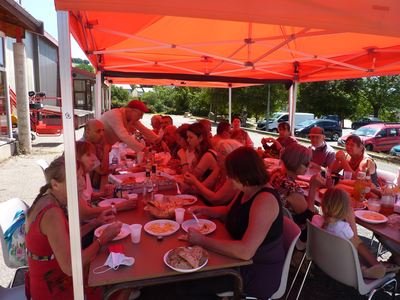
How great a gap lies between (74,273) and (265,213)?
112cm

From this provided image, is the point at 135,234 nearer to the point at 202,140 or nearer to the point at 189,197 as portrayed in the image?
the point at 189,197

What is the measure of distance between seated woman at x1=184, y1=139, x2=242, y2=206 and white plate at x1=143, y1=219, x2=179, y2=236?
2.14 feet

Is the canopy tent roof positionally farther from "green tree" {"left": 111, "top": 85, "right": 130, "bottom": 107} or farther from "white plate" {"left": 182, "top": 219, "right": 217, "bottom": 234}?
"green tree" {"left": 111, "top": 85, "right": 130, "bottom": 107}

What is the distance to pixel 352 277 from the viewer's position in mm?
2258

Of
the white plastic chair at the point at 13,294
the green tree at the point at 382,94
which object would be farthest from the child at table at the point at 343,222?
the green tree at the point at 382,94

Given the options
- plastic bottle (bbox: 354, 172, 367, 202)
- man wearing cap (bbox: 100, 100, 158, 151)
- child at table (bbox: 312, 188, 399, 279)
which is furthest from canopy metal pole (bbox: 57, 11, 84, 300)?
man wearing cap (bbox: 100, 100, 158, 151)

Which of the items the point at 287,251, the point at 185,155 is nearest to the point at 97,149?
the point at 185,155

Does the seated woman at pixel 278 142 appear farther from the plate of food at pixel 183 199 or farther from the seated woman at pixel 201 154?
the plate of food at pixel 183 199

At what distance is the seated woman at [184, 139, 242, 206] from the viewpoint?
9.48 ft

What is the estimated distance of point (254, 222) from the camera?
6.21ft

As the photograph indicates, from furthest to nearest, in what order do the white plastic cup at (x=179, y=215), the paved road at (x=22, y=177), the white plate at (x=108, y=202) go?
the paved road at (x=22, y=177)
the white plate at (x=108, y=202)
the white plastic cup at (x=179, y=215)

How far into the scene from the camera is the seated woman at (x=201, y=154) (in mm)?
3383

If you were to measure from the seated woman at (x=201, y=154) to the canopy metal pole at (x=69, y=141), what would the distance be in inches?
77.5

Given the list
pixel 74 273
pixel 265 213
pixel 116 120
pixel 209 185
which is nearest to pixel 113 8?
pixel 74 273
